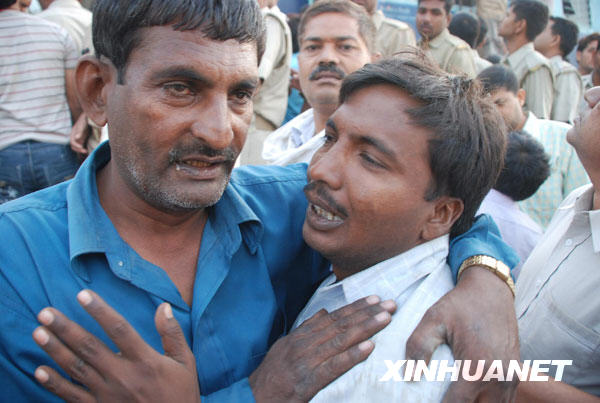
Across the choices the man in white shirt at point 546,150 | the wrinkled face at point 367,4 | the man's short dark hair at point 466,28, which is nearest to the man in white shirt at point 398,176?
the man in white shirt at point 546,150

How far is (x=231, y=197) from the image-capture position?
6.64 ft

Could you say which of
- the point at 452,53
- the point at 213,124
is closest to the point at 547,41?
the point at 452,53

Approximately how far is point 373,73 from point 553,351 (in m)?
1.33

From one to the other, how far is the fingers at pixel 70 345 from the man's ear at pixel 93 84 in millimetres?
844

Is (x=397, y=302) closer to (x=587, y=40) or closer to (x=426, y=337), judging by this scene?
(x=426, y=337)

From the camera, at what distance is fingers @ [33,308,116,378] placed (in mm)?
1245

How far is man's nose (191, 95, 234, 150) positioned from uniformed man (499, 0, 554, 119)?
5379mm

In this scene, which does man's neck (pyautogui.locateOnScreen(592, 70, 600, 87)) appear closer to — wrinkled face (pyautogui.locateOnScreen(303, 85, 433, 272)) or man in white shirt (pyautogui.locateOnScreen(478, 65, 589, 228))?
man in white shirt (pyautogui.locateOnScreen(478, 65, 589, 228))

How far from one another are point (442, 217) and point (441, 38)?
5142mm

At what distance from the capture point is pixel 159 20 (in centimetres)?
164

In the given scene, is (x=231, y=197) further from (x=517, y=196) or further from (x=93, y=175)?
(x=517, y=196)

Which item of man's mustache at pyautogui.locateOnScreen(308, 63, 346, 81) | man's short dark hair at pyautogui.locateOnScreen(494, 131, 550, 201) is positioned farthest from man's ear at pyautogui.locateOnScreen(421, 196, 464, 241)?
man's mustache at pyautogui.locateOnScreen(308, 63, 346, 81)

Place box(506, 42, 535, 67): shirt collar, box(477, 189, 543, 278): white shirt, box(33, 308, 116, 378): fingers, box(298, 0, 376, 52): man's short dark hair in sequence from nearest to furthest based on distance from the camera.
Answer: box(33, 308, 116, 378): fingers < box(477, 189, 543, 278): white shirt < box(298, 0, 376, 52): man's short dark hair < box(506, 42, 535, 67): shirt collar

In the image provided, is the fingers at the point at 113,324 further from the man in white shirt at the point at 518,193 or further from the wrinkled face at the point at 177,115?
the man in white shirt at the point at 518,193
